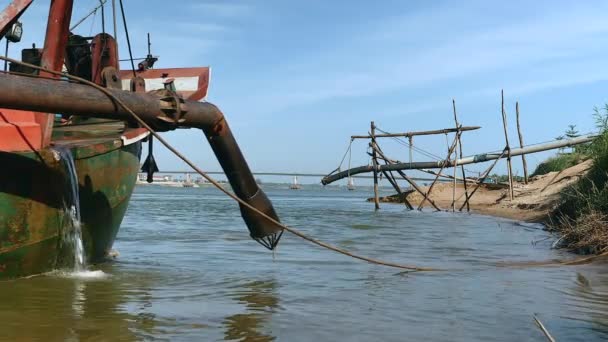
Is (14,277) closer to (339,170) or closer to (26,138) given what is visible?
(26,138)

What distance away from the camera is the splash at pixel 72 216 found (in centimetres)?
665

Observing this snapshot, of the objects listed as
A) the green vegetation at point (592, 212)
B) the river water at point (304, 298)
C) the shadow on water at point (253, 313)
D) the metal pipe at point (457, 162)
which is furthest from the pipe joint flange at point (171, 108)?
the metal pipe at point (457, 162)

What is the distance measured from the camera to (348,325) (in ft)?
15.6

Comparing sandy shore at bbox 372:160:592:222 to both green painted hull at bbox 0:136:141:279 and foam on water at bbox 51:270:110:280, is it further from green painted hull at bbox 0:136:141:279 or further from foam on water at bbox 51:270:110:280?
foam on water at bbox 51:270:110:280

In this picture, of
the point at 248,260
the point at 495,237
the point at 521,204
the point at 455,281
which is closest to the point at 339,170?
the point at 521,204

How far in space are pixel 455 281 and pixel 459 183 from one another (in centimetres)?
2243

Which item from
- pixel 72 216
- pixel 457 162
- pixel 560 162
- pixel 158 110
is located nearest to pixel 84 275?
pixel 72 216

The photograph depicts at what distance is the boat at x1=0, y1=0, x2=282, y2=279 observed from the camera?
522 cm

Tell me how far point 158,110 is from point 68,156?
5.04 ft

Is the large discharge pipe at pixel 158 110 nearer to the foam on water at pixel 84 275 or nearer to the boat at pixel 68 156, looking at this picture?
the boat at pixel 68 156

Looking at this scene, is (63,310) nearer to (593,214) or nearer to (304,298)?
(304,298)

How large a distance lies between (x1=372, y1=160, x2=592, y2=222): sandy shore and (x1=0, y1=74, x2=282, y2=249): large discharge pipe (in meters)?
9.21

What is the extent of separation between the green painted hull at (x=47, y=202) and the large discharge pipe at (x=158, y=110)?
1.35 metres

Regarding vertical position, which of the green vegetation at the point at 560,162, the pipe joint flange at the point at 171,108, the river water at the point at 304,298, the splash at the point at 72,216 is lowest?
the river water at the point at 304,298
